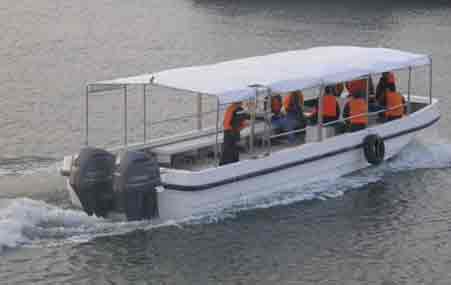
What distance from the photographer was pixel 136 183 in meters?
19.2

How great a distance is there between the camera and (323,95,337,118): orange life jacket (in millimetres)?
23203

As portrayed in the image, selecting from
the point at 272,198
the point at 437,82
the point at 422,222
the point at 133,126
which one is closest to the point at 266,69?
the point at 272,198

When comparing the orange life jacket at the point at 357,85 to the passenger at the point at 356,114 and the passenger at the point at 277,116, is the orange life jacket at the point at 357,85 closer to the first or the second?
the passenger at the point at 356,114

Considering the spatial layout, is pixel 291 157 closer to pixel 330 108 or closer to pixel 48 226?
pixel 330 108

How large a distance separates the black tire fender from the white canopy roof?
1.26 metres

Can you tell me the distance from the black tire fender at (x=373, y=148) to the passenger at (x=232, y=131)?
2.92 m

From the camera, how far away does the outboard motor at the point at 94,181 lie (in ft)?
64.2

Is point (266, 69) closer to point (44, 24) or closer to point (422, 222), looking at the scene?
point (422, 222)

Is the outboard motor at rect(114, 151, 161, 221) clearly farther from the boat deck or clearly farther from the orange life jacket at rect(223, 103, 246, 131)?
the orange life jacket at rect(223, 103, 246, 131)

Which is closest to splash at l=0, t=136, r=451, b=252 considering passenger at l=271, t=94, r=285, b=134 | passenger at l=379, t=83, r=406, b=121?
passenger at l=271, t=94, r=285, b=134

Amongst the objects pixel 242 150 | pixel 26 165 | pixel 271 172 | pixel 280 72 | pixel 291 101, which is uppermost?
pixel 280 72

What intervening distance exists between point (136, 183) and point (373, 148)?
18.4 feet

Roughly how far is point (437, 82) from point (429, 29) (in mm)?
9066

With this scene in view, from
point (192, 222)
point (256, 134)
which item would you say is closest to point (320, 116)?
point (256, 134)
